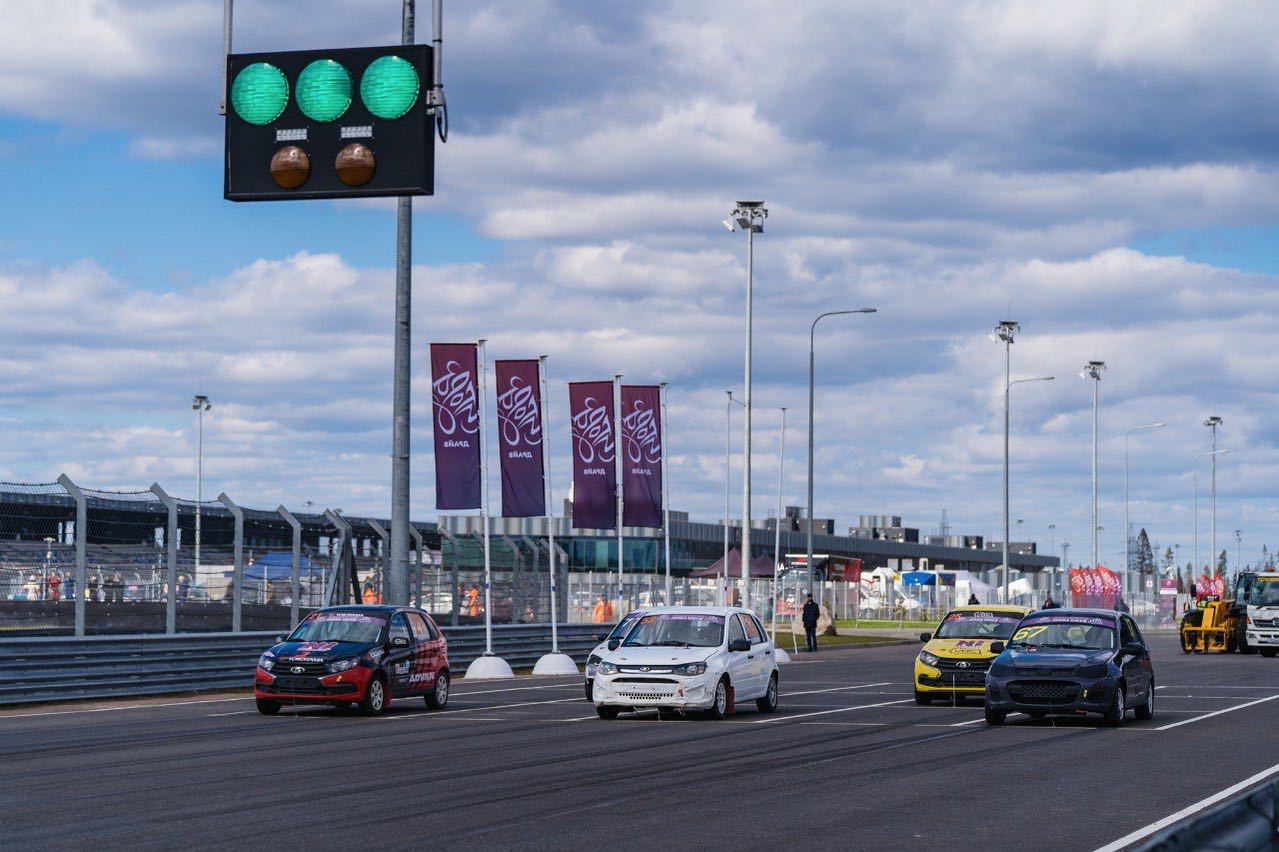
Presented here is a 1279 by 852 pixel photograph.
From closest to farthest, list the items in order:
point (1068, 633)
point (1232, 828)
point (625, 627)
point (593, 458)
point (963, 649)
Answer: point (1232, 828)
point (1068, 633)
point (625, 627)
point (963, 649)
point (593, 458)

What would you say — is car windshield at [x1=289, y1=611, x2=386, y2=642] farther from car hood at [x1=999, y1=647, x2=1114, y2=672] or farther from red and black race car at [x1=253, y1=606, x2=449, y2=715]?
car hood at [x1=999, y1=647, x2=1114, y2=672]

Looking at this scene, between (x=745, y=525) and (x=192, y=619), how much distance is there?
62.4ft

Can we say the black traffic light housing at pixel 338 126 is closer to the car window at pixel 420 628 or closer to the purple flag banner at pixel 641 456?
the car window at pixel 420 628

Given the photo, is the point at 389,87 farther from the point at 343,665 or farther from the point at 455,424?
the point at 455,424

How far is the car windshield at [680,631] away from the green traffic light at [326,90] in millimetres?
10902

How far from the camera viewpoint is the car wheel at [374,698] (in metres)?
23.0

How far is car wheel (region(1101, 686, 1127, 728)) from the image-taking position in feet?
70.2

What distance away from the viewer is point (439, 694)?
80.9 feet

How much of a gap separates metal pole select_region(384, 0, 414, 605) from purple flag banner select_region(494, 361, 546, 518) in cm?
672

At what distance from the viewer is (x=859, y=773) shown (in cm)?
1551

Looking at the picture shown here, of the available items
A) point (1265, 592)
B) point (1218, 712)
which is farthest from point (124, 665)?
point (1265, 592)

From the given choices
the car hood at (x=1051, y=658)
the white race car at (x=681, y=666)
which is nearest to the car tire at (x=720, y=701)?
the white race car at (x=681, y=666)

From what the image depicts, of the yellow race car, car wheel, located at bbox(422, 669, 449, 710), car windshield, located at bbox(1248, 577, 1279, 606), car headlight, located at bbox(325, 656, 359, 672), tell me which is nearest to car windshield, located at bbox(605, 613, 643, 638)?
car wheel, located at bbox(422, 669, 449, 710)

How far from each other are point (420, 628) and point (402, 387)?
17.1 feet
